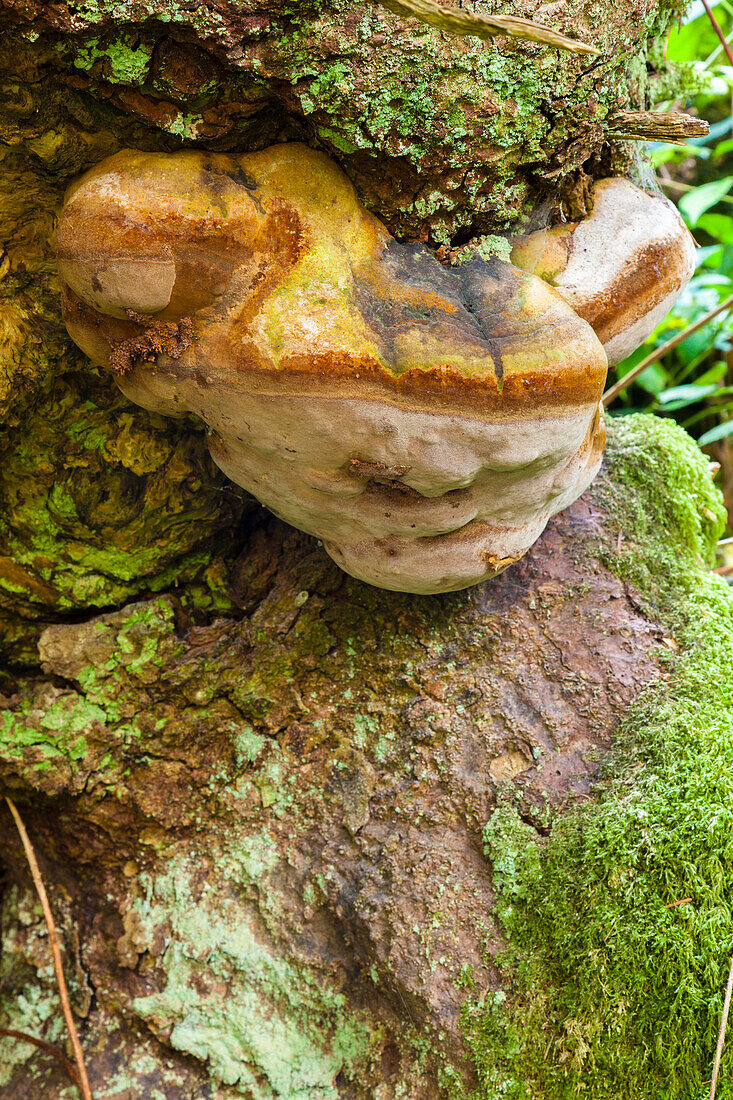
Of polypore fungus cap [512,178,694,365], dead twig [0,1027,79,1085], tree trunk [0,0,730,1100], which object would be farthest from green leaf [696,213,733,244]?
dead twig [0,1027,79,1085]

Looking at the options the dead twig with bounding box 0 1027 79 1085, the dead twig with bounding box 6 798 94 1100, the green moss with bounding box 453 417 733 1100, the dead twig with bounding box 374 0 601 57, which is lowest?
the dead twig with bounding box 0 1027 79 1085

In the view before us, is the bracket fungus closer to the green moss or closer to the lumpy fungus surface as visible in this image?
the lumpy fungus surface

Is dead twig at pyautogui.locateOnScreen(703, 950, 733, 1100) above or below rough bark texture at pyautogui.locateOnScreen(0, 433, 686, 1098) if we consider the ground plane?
above

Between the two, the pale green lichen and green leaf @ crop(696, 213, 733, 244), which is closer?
the pale green lichen

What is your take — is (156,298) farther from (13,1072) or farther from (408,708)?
(13,1072)

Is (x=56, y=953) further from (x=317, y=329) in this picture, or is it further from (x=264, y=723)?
(x=317, y=329)

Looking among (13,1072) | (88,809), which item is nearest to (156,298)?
(88,809)

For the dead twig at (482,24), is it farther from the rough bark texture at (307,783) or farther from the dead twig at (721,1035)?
the dead twig at (721,1035)

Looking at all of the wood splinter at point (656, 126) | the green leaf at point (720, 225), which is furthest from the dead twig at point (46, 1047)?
the green leaf at point (720, 225)
